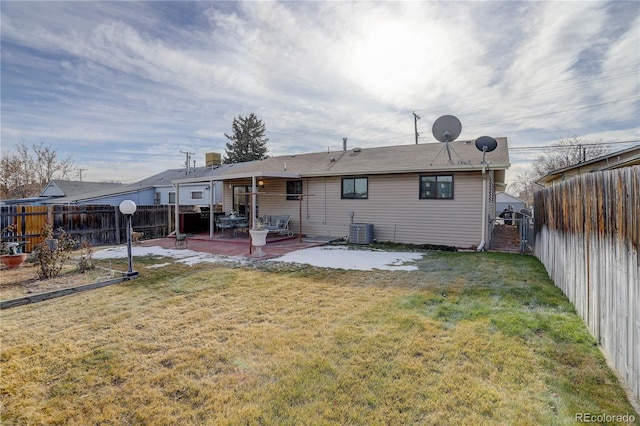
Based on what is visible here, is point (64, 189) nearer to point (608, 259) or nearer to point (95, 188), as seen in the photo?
point (95, 188)

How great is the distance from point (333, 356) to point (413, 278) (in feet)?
11.2

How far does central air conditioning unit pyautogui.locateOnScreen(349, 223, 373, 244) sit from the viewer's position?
1067 cm

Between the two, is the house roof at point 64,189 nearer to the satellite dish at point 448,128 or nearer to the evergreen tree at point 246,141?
the evergreen tree at point 246,141

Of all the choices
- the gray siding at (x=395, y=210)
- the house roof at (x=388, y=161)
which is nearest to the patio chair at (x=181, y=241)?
the house roof at (x=388, y=161)

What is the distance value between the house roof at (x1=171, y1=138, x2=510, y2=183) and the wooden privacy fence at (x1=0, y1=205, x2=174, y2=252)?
3.00m

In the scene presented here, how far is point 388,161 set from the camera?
11383mm

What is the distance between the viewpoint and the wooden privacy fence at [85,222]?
9.75 meters

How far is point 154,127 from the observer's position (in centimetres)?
1578

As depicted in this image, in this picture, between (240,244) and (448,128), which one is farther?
(448,128)

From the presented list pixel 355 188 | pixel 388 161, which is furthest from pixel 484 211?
pixel 355 188

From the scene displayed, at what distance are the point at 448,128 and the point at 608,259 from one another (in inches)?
385

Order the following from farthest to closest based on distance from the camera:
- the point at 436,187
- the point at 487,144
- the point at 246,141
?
the point at 246,141 < the point at 436,187 < the point at 487,144

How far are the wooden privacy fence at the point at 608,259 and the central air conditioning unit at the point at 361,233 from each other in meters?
6.32

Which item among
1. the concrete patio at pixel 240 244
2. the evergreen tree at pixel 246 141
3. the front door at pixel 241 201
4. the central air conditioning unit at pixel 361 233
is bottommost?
the concrete patio at pixel 240 244
